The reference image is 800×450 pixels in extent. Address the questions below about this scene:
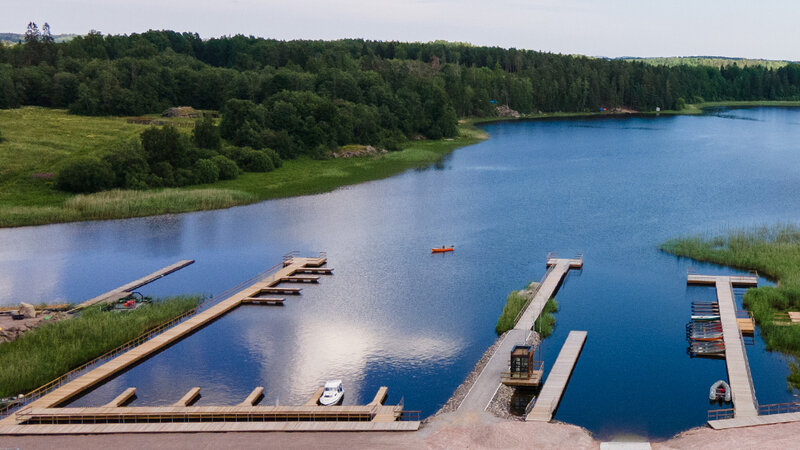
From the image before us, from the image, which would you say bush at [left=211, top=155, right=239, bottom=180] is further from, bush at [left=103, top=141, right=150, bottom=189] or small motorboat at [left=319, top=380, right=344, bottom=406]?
small motorboat at [left=319, top=380, right=344, bottom=406]

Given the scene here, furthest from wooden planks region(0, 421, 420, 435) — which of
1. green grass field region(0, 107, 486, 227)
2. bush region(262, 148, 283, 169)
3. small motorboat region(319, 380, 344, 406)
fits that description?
bush region(262, 148, 283, 169)

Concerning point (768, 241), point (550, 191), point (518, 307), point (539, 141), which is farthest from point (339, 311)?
point (539, 141)

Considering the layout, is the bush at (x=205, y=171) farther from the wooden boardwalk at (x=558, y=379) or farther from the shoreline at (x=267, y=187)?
the wooden boardwalk at (x=558, y=379)

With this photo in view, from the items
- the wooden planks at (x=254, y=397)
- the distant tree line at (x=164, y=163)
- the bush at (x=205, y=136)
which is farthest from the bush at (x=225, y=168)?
the wooden planks at (x=254, y=397)

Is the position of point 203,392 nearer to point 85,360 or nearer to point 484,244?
point 85,360

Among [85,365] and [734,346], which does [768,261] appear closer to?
[734,346]

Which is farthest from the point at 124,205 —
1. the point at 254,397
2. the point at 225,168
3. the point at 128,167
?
the point at 254,397
